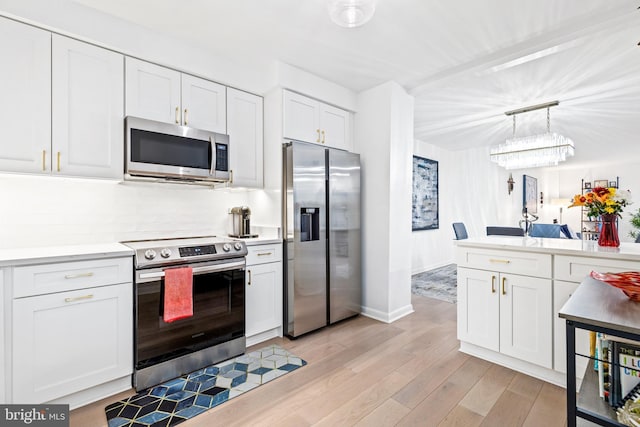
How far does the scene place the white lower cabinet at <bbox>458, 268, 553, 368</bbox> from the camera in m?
2.12

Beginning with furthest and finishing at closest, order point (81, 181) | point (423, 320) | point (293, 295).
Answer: point (423, 320) < point (293, 295) < point (81, 181)

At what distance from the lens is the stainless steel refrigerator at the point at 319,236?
9.31 ft

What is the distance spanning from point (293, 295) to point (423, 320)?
1496 mm

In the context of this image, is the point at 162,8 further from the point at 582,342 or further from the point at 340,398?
the point at 582,342

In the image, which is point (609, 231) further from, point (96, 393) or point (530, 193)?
point (530, 193)

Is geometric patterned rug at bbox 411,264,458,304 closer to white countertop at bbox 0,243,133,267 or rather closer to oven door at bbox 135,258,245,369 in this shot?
oven door at bbox 135,258,245,369

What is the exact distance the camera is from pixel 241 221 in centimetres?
291

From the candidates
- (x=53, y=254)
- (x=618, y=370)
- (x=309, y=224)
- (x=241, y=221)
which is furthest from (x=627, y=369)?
(x=53, y=254)

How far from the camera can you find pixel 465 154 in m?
6.46

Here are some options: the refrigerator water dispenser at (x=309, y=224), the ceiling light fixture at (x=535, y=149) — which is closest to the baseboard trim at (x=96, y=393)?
the refrigerator water dispenser at (x=309, y=224)

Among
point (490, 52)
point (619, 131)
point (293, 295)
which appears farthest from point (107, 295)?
point (619, 131)

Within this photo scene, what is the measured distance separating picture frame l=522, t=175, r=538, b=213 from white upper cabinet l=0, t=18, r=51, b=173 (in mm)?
8510

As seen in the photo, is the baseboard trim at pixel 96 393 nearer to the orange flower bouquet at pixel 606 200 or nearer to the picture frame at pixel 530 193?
the orange flower bouquet at pixel 606 200

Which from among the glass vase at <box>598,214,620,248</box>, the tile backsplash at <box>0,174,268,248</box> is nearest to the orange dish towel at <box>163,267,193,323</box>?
the tile backsplash at <box>0,174,268,248</box>
